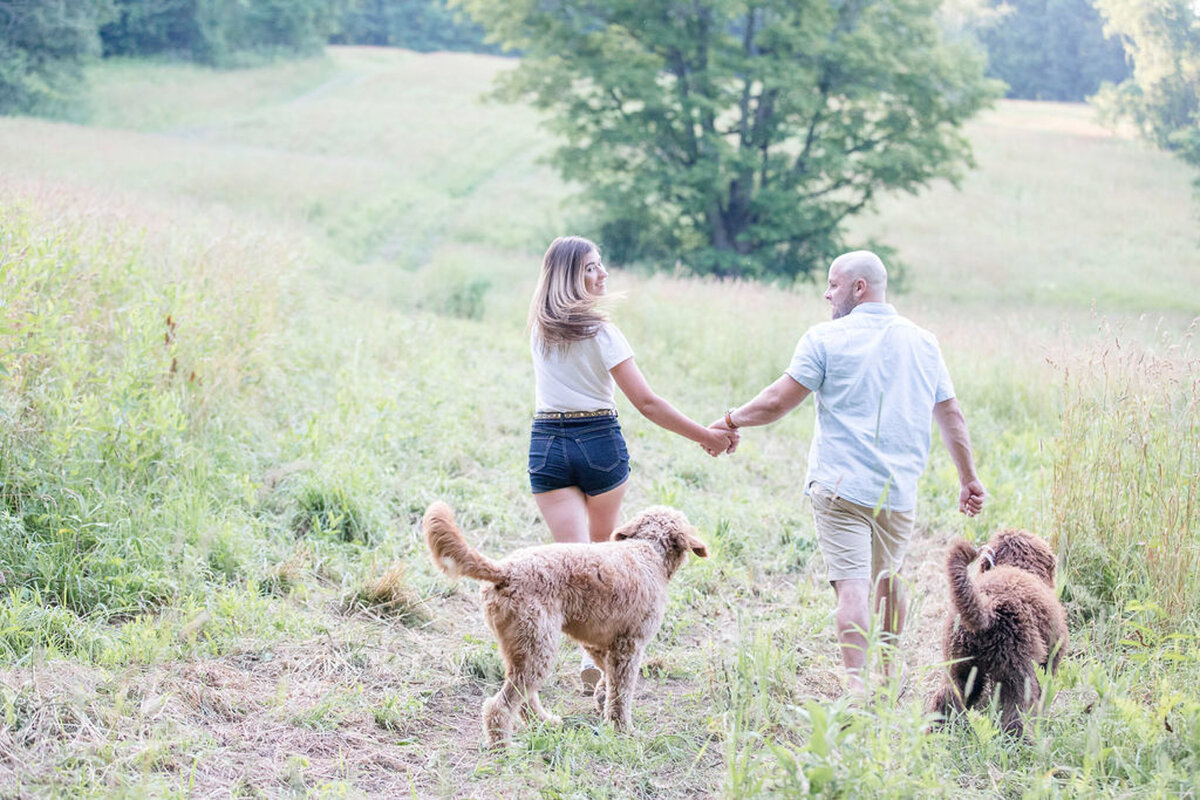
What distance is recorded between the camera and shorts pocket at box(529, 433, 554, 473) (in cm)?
429

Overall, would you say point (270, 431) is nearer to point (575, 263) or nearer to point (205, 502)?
point (205, 502)

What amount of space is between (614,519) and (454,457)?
316 cm

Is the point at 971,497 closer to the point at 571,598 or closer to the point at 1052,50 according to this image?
the point at 571,598

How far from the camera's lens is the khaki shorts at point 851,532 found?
13.0 feet

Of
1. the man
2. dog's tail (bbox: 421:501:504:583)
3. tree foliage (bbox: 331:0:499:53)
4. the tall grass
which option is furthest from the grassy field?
tree foliage (bbox: 331:0:499:53)

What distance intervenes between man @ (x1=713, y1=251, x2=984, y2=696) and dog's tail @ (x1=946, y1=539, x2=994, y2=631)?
286mm

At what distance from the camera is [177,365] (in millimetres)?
6773

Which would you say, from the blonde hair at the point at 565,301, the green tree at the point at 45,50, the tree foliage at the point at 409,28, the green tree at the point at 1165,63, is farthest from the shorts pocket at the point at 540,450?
the tree foliage at the point at 409,28

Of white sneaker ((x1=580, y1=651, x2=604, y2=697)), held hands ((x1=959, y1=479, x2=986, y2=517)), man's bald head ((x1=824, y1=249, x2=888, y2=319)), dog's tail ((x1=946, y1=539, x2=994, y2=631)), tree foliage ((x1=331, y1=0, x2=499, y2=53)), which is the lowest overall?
white sneaker ((x1=580, y1=651, x2=604, y2=697))

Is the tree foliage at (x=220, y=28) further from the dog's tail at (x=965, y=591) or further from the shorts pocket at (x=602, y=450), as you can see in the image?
the dog's tail at (x=965, y=591)

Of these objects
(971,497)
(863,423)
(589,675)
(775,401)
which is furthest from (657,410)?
(971,497)

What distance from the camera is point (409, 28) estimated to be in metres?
70.0

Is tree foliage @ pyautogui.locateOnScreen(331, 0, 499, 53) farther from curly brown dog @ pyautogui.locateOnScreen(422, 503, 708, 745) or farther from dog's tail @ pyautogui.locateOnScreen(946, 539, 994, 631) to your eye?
dog's tail @ pyautogui.locateOnScreen(946, 539, 994, 631)

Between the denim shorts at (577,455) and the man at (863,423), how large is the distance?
821mm
